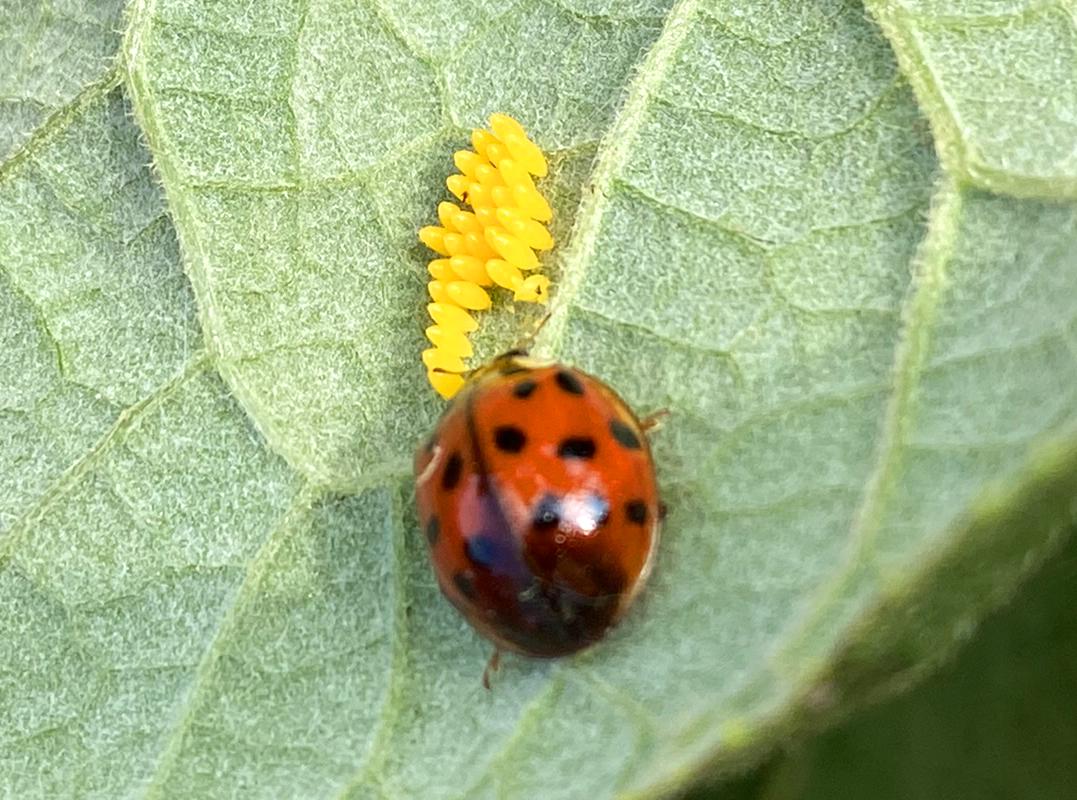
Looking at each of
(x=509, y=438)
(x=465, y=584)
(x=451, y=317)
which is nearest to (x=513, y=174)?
(x=451, y=317)


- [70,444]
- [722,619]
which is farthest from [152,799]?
[722,619]

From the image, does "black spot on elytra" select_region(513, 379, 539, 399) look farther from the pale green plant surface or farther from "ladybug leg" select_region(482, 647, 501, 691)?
"ladybug leg" select_region(482, 647, 501, 691)

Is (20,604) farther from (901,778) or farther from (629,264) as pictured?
(901,778)

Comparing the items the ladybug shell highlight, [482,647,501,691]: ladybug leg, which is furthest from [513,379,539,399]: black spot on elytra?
[482,647,501,691]: ladybug leg

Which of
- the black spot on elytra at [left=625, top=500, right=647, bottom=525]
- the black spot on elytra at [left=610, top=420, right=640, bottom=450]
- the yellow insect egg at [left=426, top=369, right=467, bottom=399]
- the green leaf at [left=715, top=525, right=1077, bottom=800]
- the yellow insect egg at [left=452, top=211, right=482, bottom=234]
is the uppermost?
the yellow insect egg at [left=452, top=211, right=482, bottom=234]

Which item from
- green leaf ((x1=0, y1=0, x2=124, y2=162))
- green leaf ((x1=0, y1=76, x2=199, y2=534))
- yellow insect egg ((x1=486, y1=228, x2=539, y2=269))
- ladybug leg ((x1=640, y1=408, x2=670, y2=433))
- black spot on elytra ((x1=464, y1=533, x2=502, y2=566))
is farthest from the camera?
green leaf ((x1=0, y1=0, x2=124, y2=162))

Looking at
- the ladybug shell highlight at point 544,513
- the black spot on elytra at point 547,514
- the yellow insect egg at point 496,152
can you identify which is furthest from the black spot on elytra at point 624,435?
the yellow insect egg at point 496,152
